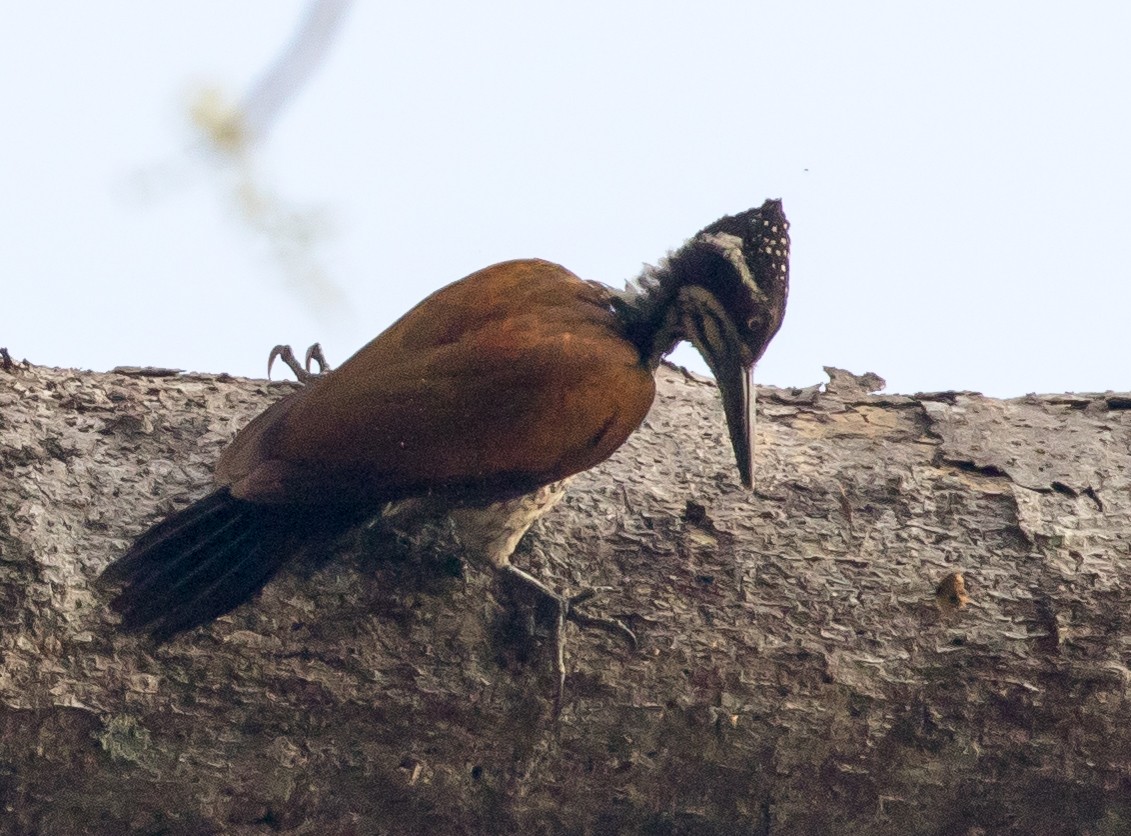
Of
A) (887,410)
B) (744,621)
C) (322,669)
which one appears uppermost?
(887,410)

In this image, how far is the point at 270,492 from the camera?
2113 mm

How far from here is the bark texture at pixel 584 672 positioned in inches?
77.5

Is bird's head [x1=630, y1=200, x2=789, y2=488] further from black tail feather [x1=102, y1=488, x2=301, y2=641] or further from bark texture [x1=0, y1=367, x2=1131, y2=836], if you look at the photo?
black tail feather [x1=102, y1=488, x2=301, y2=641]

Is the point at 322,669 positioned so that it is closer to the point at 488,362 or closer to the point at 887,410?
the point at 488,362

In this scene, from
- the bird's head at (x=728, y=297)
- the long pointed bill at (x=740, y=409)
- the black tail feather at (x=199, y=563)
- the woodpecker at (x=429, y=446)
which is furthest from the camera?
the bird's head at (x=728, y=297)

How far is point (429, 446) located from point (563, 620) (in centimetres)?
39

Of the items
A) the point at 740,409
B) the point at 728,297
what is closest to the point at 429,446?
the point at 740,409

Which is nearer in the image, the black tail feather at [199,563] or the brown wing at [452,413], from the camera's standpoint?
the black tail feather at [199,563]

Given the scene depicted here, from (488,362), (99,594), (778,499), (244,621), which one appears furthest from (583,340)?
(99,594)

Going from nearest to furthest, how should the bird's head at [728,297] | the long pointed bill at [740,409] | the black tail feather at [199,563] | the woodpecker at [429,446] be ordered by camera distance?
the black tail feather at [199,563]
the woodpecker at [429,446]
the long pointed bill at [740,409]
the bird's head at [728,297]

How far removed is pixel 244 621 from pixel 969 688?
4.10 ft

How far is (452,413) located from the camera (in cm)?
216

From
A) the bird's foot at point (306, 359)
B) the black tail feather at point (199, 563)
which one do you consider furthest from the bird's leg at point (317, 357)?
the black tail feather at point (199, 563)

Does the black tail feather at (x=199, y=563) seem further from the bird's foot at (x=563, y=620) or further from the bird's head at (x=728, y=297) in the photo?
the bird's head at (x=728, y=297)
